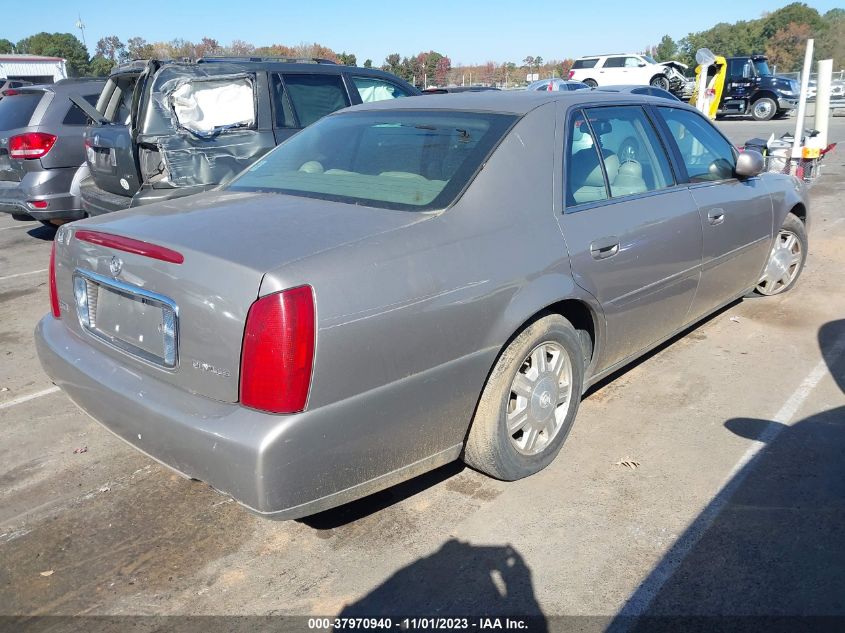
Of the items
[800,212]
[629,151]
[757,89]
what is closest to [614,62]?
[757,89]

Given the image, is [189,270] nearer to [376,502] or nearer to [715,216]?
[376,502]

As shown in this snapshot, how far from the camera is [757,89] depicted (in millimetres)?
25594

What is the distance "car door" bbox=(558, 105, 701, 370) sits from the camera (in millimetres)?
3387

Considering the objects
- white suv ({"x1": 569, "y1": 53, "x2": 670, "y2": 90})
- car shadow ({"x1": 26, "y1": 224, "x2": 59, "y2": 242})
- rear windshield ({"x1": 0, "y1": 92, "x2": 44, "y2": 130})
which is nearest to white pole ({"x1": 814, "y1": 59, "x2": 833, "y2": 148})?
rear windshield ({"x1": 0, "y1": 92, "x2": 44, "y2": 130})

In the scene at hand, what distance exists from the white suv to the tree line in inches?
615

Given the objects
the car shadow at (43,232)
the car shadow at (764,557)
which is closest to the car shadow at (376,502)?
the car shadow at (764,557)

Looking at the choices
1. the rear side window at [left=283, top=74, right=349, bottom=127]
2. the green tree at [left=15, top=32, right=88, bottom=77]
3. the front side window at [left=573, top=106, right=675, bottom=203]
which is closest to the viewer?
the front side window at [left=573, top=106, right=675, bottom=203]

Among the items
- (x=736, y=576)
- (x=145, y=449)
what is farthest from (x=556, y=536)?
(x=145, y=449)

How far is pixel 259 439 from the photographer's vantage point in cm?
228

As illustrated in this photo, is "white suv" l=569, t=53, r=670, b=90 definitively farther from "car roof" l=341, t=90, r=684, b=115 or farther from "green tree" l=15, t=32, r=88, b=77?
"green tree" l=15, t=32, r=88, b=77

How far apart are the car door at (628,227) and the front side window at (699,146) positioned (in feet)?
0.87

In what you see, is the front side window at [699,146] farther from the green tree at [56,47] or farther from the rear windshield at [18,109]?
the green tree at [56,47]

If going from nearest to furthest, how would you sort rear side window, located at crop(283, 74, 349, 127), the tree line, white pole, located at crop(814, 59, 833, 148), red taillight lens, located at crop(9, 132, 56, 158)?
rear side window, located at crop(283, 74, 349, 127) → red taillight lens, located at crop(9, 132, 56, 158) → white pole, located at crop(814, 59, 833, 148) → the tree line

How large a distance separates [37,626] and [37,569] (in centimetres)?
34
